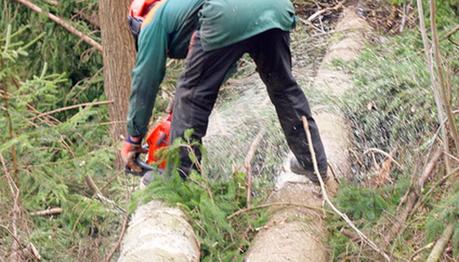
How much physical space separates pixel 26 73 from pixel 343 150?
5.21 m

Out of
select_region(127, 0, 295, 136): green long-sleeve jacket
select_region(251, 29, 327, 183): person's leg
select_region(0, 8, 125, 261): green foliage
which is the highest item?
select_region(127, 0, 295, 136): green long-sleeve jacket

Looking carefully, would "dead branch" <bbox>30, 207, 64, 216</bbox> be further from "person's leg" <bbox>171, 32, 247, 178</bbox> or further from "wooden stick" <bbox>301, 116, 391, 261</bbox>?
"wooden stick" <bbox>301, 116, 391, 261</bbox>

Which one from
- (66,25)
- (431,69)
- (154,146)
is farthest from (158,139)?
(66,25)

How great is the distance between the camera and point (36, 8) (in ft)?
30.9

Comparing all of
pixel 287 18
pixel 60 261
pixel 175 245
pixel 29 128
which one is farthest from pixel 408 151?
pixel 29 128

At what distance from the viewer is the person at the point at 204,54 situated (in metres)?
4.55

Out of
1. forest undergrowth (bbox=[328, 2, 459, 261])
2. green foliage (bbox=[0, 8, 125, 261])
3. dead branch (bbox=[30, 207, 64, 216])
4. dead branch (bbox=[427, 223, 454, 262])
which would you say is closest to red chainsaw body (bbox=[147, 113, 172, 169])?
green foliage (bbox=[0, 8, 125, 261])

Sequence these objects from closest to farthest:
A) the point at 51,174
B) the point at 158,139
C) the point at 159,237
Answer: the point at 159,237
the point at 158,139
the point at 51,174

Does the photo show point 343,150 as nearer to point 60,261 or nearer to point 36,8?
point 60,261

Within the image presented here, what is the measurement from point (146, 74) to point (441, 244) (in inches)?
70.2

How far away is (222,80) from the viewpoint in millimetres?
4742

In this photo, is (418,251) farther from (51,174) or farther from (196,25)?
(51,174)

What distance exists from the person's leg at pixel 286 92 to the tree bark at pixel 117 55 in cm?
347

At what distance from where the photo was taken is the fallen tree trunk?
423 cm
